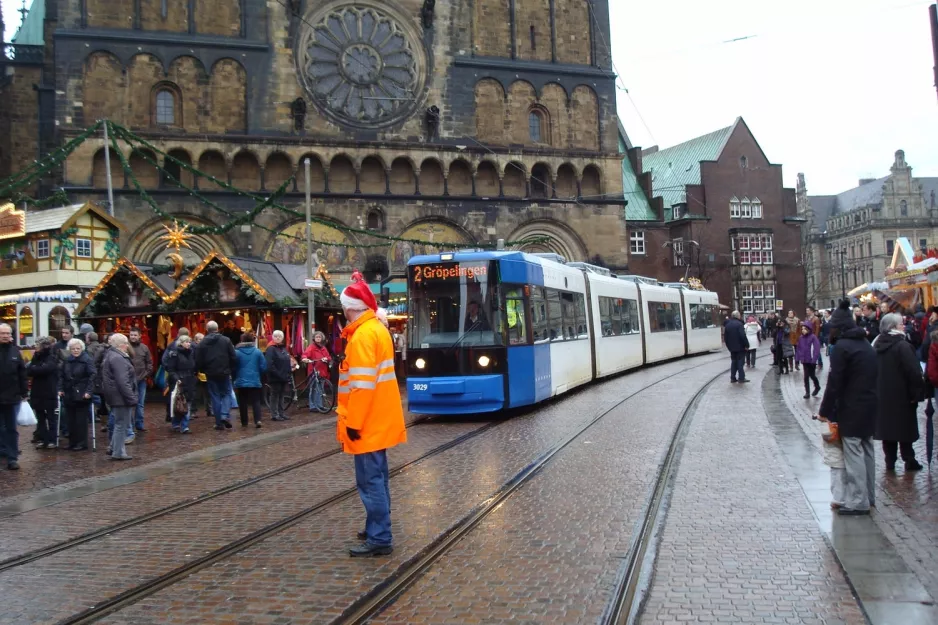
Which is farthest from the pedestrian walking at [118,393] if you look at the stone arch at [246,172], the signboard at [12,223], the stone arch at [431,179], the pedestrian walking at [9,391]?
the stone arch at [431,179]

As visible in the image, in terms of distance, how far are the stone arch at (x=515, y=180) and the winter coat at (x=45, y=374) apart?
3007cm

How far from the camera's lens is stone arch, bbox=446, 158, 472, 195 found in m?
41.0

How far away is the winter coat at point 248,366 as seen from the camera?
1614 cm

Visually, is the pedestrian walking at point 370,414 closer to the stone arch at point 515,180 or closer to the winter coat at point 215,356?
the winter coat at point 215,356

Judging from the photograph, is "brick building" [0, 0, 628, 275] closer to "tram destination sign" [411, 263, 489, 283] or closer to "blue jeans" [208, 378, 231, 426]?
"blue jeans" [208, 378, 231, 426]

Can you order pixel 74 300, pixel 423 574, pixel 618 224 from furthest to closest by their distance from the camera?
1. pixel 618 224
2. pixel 74 300
3. pixel 423 574

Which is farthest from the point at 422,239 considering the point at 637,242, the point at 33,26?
the point at 33,26

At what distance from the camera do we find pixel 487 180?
137 feet

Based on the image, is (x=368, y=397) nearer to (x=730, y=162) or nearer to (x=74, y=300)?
(x=74, y=300)

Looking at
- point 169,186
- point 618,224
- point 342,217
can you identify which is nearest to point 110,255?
point 169,186

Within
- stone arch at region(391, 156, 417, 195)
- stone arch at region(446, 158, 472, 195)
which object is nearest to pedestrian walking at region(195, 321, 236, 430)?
stone arch at region(391, 156, 417, 195)

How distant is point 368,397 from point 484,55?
37.8 meters

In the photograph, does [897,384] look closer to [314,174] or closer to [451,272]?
[451,272]

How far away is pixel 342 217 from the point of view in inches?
1533
